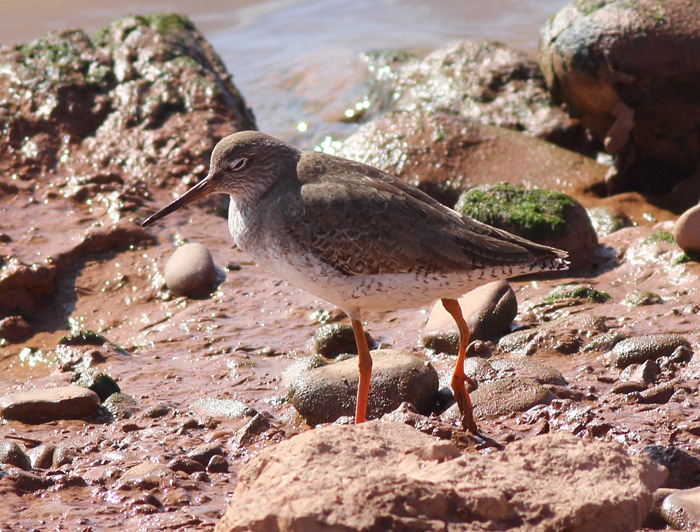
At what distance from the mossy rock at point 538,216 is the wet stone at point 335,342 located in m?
2.05

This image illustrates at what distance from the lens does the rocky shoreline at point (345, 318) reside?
154 inches

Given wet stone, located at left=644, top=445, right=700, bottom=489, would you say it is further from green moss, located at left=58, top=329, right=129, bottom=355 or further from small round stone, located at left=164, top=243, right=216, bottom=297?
small round stone, located at left=164, top=243, right=216, bottom=297

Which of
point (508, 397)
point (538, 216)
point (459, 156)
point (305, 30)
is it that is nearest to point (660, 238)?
point (538, 216)

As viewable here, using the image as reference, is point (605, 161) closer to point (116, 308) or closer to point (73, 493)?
point (116, 308)

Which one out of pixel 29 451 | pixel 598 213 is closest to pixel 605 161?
pixel 598 213

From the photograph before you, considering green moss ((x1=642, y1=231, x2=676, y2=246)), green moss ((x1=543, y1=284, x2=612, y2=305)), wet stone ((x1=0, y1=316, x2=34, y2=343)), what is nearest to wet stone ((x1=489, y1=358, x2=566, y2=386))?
green moss ((x1=543, y1=284, x2=612, y2=305))

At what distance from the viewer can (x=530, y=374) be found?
6.33 metres

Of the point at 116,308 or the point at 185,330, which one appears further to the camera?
the point at 116,308

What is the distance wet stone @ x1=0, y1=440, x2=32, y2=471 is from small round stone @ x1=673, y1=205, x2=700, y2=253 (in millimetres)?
5833

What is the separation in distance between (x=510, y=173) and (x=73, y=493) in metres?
7.22

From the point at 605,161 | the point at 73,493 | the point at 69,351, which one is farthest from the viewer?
the point at 605,161

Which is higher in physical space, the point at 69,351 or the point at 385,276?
the point at 385,276

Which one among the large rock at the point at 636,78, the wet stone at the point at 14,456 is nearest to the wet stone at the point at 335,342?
the wet stone at the point at 14,456

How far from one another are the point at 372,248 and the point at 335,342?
1.86 meters
